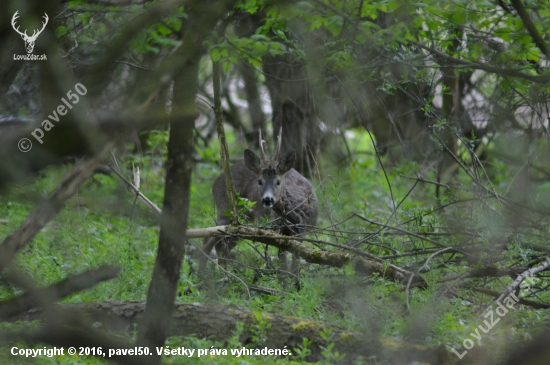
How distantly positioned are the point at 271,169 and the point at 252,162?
387 millimetres

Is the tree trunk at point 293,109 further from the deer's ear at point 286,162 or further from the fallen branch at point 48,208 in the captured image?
the fallen branch at point 48,208

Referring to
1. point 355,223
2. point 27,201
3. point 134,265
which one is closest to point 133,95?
point 27,201

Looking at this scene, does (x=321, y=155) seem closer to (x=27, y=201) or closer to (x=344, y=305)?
(x=344, y=305)

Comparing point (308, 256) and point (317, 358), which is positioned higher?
point (308, 256)

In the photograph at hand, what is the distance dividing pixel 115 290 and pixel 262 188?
3015 millimetres

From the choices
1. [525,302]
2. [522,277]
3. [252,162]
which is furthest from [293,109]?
[522,277]

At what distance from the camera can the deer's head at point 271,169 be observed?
8070 mm

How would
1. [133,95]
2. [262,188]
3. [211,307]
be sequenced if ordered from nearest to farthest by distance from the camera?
[133,95], [211,307], [262,188]

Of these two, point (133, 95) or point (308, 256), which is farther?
point (308, 256)

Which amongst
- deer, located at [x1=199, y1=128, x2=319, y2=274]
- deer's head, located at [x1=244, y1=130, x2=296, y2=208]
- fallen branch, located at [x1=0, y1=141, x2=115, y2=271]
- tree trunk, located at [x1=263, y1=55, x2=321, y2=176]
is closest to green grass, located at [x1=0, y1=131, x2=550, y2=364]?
fallen branch, located at [x1=0, y1=141, x2=115, y2=271]

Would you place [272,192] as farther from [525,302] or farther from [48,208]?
[48,208]

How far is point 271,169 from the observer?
817cm

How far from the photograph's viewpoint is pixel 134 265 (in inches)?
249

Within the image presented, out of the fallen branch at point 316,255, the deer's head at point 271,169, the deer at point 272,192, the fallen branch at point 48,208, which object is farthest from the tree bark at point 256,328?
the deer's head at point 271,169
